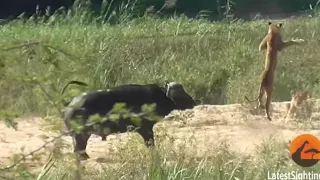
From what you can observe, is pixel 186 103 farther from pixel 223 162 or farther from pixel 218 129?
pixel 223 162

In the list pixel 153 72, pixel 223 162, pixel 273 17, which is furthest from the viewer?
pixel 273 17

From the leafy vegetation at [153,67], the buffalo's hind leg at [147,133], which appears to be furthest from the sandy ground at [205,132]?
the leafy vegetation at [153,67]

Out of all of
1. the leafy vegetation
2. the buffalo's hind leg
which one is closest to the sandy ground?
the buffalo's hind leg

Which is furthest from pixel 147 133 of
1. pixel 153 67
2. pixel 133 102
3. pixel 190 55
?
pixel 190 55

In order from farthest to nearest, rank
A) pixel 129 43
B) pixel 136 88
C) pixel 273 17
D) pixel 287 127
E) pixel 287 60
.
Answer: pixel 273 17, pixel 129 43, pixel 287 60, pixel 287 127, pixel 136 88

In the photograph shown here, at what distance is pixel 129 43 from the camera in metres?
9.48

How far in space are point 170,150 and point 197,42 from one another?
4777 mm

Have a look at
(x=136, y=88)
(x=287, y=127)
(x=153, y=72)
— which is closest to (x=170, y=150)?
(x=136, y=88)

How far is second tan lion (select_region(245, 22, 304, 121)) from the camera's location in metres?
6.20

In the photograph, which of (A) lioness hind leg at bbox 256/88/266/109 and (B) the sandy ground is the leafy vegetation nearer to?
(B) the sandy ground

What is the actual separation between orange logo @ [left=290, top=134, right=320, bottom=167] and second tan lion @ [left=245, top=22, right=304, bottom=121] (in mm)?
709

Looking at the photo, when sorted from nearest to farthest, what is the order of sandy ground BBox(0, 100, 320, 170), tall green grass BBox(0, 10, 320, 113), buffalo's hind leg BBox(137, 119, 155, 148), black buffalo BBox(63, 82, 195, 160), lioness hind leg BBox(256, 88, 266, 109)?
black buffalo BBox(63, 82, 195, 160)
buffalo's hind leg BBox(137, 119, 155, 148)
sandy ground BBox(0, 100, 320, 170)
lioness hind leg BBox(256, 88, 266, 109)
tall green grass BBox(0, 10, 320, 113)

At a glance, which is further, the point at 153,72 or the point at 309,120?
the point at 153,72

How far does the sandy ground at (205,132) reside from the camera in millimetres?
5505
